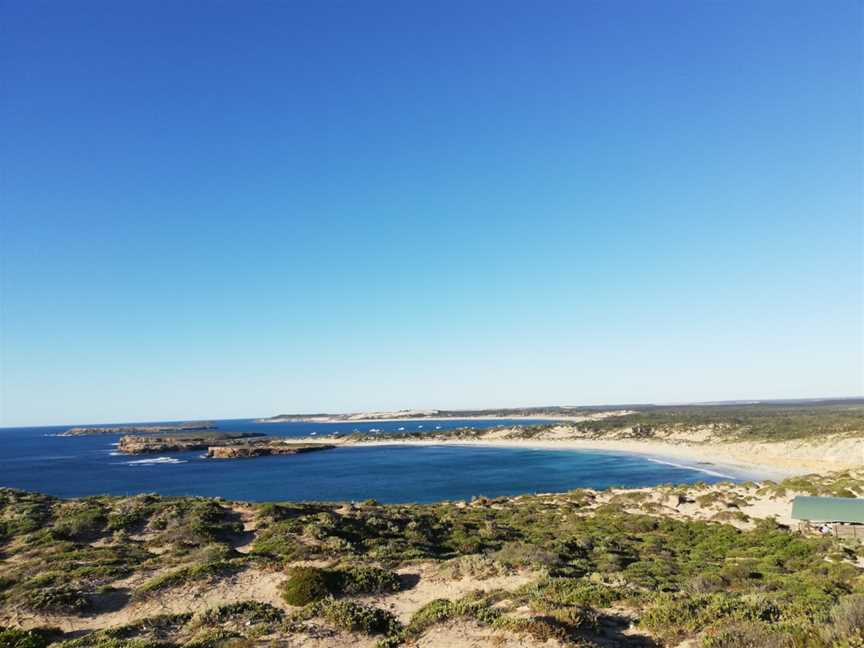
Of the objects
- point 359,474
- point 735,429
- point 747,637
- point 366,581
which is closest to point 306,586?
point 366,581

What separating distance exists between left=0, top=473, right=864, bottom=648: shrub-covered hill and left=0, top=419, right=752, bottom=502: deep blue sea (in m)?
28.7

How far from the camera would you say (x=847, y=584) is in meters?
17.6

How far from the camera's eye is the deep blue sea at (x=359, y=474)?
2356 inches

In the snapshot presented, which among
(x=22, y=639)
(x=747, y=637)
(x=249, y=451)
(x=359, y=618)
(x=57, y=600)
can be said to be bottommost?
(x=249, y=451)

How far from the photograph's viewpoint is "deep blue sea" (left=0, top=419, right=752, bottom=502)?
59.8 metres

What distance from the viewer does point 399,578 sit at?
56.3 feet

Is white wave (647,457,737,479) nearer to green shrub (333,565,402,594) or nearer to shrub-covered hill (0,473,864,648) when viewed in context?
shrub-covered hill (0,473,864,648)

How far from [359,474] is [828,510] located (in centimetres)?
6194

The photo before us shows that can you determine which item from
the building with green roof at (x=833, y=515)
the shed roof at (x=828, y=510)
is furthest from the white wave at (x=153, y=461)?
the building with green roof at (x=833, y=515)

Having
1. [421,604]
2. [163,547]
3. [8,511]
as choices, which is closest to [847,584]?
[421,604]

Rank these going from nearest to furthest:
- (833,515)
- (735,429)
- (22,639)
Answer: (22,639)
(833,515)
(735,429)

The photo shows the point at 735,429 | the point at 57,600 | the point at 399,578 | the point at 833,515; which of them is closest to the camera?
the point at 57,600

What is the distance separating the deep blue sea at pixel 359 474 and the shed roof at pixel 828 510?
2895cm

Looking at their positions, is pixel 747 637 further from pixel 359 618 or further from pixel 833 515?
pixel 833 515
